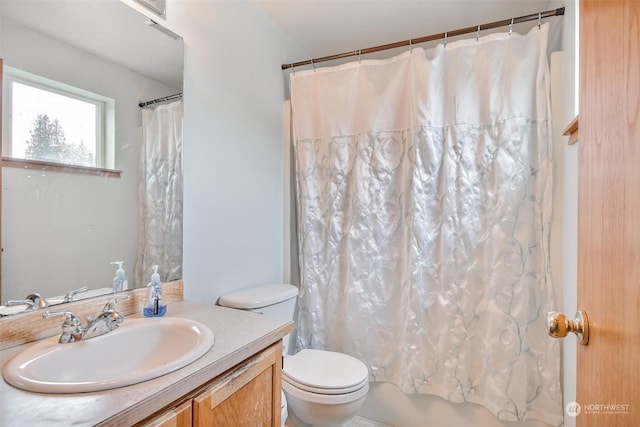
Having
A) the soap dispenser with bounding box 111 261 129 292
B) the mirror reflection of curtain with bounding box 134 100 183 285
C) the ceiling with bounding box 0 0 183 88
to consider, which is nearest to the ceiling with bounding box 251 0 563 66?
the ceiling with bounding box 0 0 183 88

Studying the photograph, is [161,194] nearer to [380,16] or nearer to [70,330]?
[70,330]

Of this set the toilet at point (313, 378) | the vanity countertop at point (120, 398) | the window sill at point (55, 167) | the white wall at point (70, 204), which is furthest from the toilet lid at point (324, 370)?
the window sill at point (55, 167)

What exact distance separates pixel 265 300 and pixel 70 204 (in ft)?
2.91

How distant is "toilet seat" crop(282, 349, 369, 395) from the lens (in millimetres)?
1415

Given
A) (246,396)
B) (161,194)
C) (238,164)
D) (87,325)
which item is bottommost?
(246,396)

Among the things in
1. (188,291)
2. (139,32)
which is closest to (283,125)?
(139,32)

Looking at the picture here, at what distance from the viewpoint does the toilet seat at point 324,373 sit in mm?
1415

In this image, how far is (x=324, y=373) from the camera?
1536 millimetres

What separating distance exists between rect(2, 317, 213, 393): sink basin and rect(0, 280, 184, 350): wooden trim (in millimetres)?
59

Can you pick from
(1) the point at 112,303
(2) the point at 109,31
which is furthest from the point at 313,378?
(2) the point at 109,31

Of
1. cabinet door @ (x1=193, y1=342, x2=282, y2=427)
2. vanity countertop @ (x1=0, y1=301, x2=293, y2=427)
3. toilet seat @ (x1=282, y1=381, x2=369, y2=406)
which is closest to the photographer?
vanity countertop @ (x1=0, y1=301, x2=293, y2=427)

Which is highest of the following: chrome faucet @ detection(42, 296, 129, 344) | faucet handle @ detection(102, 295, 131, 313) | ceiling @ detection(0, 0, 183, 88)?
ceiling @ detection(0, 0, 183, 88)

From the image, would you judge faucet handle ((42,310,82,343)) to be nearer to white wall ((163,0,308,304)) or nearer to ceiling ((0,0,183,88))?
white wall ((163,0,308,304))

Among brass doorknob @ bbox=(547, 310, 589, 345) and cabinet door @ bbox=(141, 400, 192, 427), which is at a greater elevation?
brass doorknob @ bbox=(547, 310, 589, 345)
